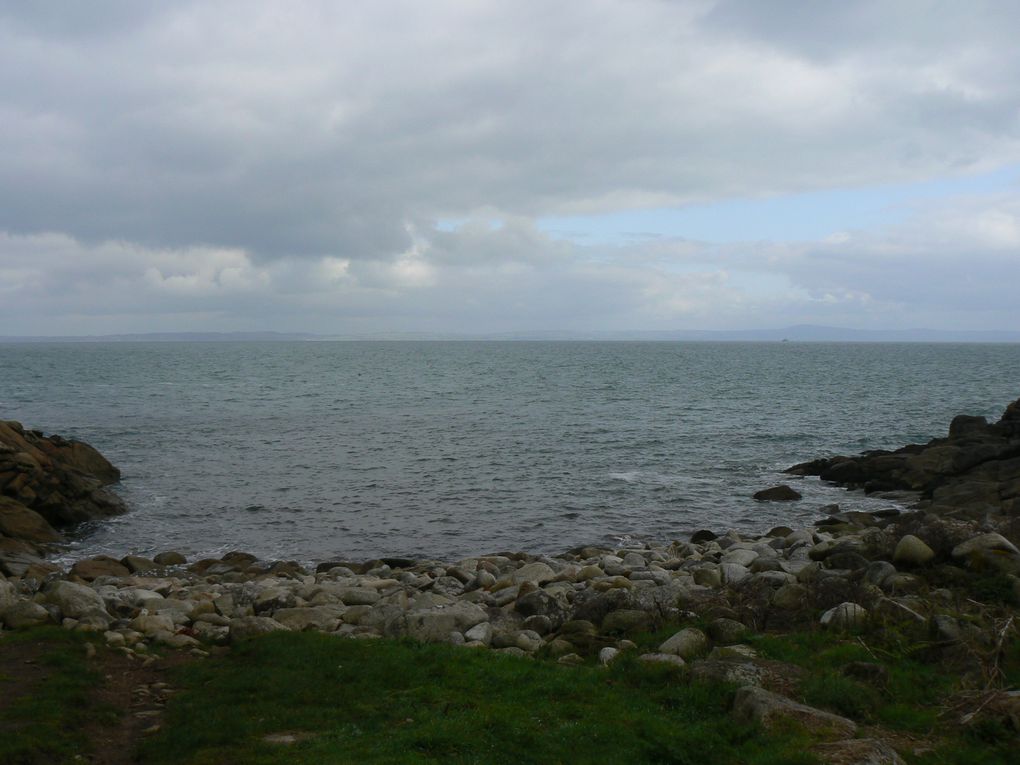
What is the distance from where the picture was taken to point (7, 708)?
9.29 m

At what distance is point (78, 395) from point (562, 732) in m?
73.0

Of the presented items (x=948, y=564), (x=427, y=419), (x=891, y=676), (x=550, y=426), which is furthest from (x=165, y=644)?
(x=427, y=419)

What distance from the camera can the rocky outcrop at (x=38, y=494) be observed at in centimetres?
2439

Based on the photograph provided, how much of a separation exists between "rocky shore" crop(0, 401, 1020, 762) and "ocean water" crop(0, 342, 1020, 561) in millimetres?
3898

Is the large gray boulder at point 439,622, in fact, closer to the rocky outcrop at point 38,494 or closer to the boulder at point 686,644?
Result: the boulder at point 686,644

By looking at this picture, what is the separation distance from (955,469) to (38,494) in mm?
32211

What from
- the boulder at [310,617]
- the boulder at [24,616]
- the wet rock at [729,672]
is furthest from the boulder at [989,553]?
the boulder at [24,616]

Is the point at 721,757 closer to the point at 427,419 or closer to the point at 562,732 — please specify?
the point at 562,732

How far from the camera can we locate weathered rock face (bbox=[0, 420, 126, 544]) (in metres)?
25.0

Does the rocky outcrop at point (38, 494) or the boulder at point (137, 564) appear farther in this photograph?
the rocky outcrop at point (38, 494)

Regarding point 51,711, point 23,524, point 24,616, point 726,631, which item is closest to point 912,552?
point 726,631

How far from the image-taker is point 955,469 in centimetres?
3039

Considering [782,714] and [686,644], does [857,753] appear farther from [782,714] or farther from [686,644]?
[686,644]

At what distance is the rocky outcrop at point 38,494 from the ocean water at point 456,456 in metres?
1.27
